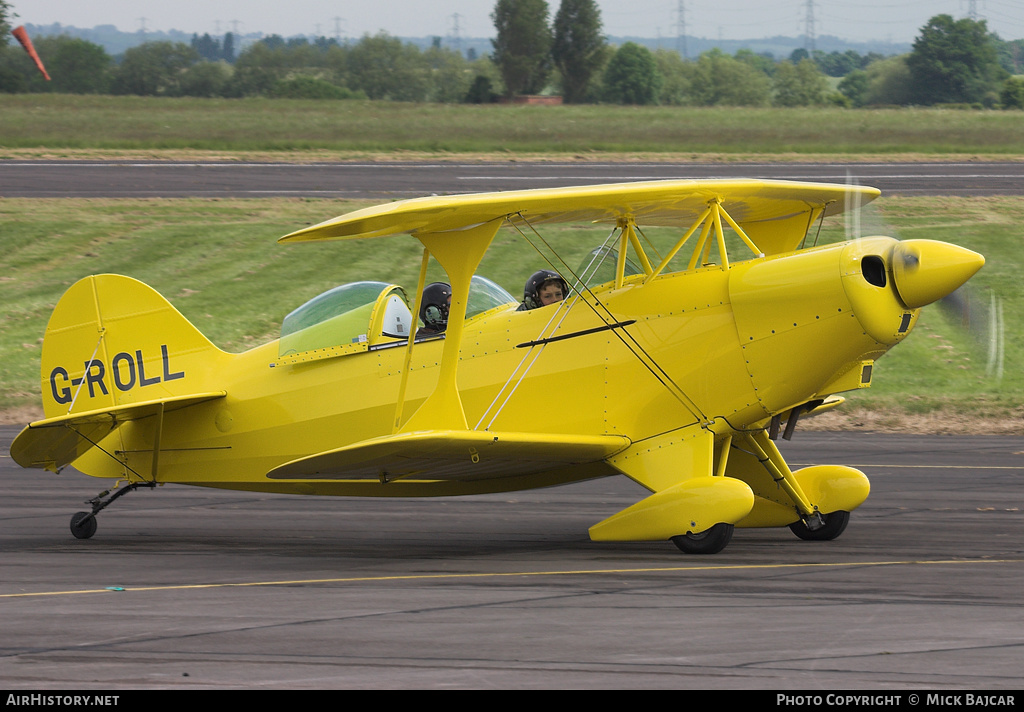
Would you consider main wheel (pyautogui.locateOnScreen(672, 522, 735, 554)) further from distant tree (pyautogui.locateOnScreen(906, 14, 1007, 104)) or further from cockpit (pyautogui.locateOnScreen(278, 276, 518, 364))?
distant tree (pyautogui.locateOnScreen(906, 14, 1007, 104))

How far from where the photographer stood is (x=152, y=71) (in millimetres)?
76750

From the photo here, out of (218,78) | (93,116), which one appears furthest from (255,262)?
(218,78)

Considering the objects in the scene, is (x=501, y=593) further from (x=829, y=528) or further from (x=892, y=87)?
(x=892, y=87)

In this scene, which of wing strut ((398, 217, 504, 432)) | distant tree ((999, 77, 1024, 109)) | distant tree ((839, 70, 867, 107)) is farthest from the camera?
distant tree ((839, 70, 867, 107))

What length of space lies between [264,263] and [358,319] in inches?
572

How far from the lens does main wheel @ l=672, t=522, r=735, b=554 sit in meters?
7.77

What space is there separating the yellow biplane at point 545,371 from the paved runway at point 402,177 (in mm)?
15877

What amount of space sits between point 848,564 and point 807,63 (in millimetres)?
86424

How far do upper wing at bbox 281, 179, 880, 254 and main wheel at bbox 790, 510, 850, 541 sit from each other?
229 cm

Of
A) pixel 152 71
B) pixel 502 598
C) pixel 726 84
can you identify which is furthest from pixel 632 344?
pixel 726 84

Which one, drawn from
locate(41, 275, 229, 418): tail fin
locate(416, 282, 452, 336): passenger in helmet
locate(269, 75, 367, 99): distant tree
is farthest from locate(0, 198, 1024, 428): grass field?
locate(269, 75, 367, 99): distant tree

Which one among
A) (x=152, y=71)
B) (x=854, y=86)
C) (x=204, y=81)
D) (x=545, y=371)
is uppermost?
(x=152, y=71)

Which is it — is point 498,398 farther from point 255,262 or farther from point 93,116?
point 93,116

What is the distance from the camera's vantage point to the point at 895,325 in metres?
7.48
